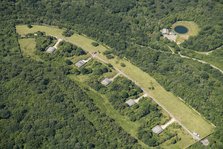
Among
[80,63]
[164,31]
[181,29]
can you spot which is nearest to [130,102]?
[80,63]

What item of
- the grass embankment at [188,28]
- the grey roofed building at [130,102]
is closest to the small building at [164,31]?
the grass embankment at [188,28]

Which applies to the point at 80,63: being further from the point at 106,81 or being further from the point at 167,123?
the point at 167,123

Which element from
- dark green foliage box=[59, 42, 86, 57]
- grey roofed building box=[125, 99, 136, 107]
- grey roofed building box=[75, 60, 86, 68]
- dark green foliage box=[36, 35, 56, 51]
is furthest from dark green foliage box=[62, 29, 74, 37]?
grey roofed building box=[125, 99, 136, 107]

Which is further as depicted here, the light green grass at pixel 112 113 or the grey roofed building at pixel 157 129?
the light green grass at pixel 112 113

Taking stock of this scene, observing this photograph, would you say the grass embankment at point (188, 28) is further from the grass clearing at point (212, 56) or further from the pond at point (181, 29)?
Result: the grass clearing at point (212, 56)

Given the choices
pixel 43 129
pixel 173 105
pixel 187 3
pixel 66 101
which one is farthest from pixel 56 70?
pixel 187 3
